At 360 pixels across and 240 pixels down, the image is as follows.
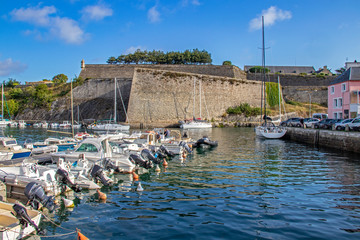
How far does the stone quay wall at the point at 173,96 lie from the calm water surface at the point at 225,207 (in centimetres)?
3879

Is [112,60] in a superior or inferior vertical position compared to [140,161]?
superior

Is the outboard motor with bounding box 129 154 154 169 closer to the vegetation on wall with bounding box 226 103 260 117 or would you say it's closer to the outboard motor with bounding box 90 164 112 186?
the outboard motor with bounding box 90 164 112 186

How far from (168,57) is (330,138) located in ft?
191

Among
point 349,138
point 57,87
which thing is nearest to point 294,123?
point 349,138

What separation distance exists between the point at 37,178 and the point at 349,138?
71.8 feet

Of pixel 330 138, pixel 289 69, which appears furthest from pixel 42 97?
pixel 289 69

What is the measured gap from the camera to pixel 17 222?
7.21m

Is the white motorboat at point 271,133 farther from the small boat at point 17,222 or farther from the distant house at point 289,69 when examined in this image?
the distant house at point 289,69

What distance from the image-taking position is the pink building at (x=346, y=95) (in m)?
35.1

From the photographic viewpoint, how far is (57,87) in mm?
77500

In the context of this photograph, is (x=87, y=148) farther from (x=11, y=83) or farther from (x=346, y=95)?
(x=11, y=83)

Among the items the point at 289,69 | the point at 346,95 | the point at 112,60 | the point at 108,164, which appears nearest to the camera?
the point at 108,164

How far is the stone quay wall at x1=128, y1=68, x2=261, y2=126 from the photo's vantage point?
→ 54594 mm

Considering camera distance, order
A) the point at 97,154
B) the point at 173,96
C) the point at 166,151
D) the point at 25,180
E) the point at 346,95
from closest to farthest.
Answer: the point at 25,180
the point at 97,154
the point at 166,151
the point at 346,95
the point at 173,96
